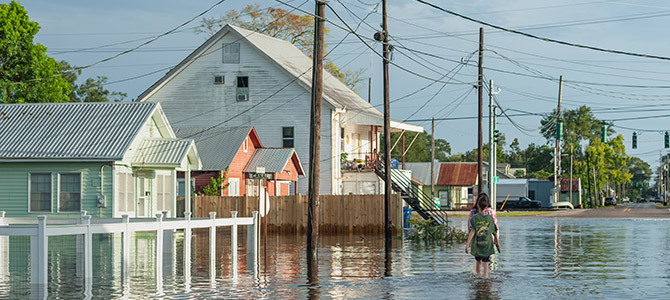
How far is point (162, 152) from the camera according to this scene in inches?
1414

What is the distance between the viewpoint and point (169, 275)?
19.5 m

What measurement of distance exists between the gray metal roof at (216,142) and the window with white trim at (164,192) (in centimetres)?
444

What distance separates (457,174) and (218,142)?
55.5 meters

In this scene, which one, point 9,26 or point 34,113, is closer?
point 34,113

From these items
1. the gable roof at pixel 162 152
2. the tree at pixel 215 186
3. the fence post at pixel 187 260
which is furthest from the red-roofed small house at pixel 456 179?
the fence post at pixel 187 260

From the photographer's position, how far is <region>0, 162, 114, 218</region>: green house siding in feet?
112

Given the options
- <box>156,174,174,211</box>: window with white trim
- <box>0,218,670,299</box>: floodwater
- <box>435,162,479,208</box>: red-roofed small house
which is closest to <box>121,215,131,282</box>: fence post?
<box>0,218,670,299</box>: floodwater

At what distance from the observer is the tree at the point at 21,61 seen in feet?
163

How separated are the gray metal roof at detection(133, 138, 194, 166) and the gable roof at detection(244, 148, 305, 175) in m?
9.14

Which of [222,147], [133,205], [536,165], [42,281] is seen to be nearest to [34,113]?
[133,205]

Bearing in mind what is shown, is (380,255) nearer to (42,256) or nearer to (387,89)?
(387,89)

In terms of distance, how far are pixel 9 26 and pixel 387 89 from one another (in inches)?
1000

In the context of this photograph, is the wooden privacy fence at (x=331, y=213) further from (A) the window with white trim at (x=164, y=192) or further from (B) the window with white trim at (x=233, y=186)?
(B) the window with white trim at (x=233, y=186)

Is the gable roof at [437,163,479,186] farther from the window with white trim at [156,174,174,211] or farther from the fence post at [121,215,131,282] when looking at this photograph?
the fence post at [121,215,131,282]
